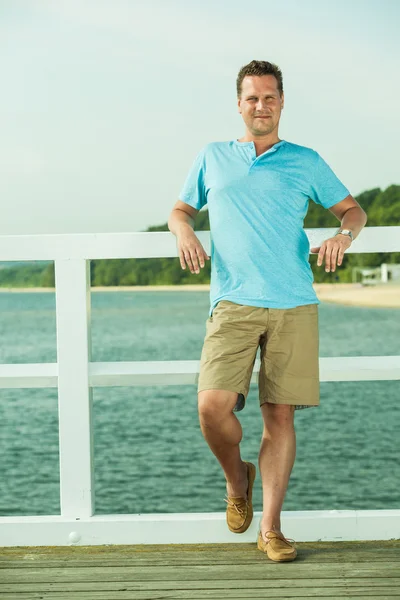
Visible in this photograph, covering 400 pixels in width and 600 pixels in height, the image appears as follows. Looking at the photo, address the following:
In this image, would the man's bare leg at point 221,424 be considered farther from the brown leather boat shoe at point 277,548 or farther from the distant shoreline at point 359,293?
the distant shoreline at point 359,293

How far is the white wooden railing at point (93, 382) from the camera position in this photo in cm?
265

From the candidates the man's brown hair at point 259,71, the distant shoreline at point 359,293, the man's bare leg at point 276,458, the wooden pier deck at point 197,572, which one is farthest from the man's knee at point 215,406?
the distant shoreline at point 359,293

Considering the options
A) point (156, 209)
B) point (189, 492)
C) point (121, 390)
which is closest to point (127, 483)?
point (189, 492)

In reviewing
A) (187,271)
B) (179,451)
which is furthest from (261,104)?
(187,271)

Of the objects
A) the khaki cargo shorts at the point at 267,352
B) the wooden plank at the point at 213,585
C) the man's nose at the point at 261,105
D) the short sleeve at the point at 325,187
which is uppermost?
the man's nose at the point at 261,105

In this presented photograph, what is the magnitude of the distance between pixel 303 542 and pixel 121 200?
51870 mm

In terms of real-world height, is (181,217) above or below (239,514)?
above

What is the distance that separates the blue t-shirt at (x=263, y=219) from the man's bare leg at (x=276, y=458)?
0.33 m

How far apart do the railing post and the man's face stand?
2.17 feet

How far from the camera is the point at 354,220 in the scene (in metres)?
2.58

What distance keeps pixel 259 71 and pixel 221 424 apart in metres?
1.05

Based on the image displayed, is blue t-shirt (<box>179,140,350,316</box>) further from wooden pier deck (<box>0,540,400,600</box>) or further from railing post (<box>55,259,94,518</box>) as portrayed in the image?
wooden pier deck (<box>0,540,400,600</box>)

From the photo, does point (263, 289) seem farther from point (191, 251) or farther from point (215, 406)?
point (215, 406)

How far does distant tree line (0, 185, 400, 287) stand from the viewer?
50.5m
